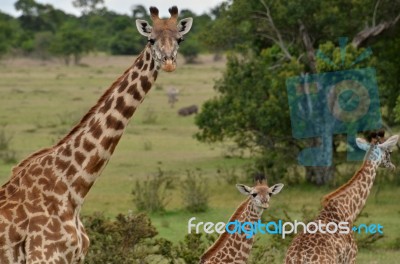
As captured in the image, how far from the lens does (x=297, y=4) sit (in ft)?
55.2

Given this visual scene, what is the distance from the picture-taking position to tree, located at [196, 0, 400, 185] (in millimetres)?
16953

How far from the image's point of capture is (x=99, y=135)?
20.2ft

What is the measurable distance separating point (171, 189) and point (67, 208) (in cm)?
1148

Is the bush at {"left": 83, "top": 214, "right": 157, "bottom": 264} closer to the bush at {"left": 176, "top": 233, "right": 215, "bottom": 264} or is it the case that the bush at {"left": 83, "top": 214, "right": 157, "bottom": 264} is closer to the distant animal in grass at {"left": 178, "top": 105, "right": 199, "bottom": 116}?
the bush at {"left": 176, "top": 233, "right": 215, "bottom": 264}

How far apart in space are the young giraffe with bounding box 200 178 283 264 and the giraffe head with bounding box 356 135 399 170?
3.84ft

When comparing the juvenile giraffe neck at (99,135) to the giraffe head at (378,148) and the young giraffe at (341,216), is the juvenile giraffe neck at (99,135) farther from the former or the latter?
the giraffe head at (378,148)

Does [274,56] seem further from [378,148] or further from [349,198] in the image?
[349,198]

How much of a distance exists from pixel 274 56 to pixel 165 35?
40.2 ft

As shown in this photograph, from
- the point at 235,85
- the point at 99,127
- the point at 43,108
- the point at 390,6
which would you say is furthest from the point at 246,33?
the point at 43,108

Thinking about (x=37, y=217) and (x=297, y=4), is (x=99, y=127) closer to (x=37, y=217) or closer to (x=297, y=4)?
(x=37, y=217)

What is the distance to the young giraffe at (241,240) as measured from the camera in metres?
8.17

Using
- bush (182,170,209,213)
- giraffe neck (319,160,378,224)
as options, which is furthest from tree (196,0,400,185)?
giraffe neck (319,160,378,224)

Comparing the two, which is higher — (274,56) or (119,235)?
(274,56)

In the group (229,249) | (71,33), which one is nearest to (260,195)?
(229,249)
